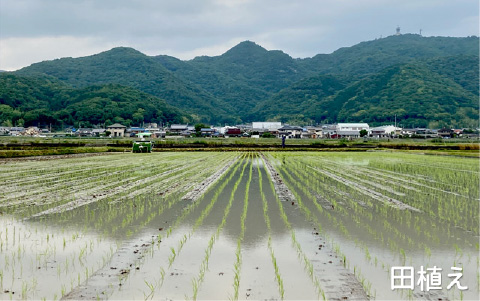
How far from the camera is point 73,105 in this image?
13712cm

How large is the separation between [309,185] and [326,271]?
9.92 meters

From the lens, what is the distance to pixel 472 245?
688cm

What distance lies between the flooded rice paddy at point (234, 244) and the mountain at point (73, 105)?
126m

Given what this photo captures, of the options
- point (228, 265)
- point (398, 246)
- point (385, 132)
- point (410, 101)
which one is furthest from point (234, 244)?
point (410, 101)

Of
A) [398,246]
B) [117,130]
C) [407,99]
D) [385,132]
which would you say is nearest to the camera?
[398,246]

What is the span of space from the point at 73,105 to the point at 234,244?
472 feet

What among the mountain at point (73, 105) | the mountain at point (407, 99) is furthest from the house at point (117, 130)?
the mountain at point (407, 99)

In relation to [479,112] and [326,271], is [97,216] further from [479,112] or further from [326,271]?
[479,112]

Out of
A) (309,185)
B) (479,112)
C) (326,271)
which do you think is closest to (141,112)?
(479,112)

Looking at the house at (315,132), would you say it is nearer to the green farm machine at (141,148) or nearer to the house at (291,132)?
the house at (291,132)

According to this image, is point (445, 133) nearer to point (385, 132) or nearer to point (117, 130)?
point (385, 132)

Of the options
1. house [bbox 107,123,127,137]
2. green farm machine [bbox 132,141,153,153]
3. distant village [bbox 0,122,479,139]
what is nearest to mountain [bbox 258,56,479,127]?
distant village [bbox 0,122,479,139]

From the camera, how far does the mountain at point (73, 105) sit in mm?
126994

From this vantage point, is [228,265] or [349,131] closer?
[228,265]
